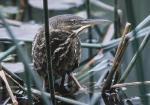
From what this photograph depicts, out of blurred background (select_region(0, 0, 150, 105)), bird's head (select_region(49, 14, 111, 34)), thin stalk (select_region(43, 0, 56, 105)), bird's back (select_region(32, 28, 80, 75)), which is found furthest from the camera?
bird's head (select_region(49, 14, 111, 34))

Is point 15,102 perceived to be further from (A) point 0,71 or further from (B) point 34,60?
(B) point 34,60

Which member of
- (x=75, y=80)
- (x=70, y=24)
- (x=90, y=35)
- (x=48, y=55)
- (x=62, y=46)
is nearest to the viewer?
(x=48, y=55)

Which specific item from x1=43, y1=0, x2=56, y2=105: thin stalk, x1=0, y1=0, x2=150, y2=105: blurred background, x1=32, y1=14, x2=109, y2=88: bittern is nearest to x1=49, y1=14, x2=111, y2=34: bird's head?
x1=32, y1=14, x2=109, y2=88: bittern

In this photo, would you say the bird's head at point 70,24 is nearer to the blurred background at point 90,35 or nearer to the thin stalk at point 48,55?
the blurred background at point 90,35

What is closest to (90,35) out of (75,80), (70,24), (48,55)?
(70,24)

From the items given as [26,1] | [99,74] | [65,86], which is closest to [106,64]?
[99,74]

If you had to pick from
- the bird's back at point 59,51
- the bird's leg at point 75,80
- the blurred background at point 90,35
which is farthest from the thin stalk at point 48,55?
the bird's back at point 59,51

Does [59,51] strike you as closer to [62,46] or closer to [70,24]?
[62,46]

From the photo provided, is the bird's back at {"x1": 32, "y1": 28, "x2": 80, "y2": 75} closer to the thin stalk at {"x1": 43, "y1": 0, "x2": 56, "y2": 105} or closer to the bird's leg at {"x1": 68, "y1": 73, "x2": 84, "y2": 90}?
the bird's leg at {"x1": 68, "y1": 73, "x2": 84, "y2": 90}

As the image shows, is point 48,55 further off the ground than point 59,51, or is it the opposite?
point 48,55
